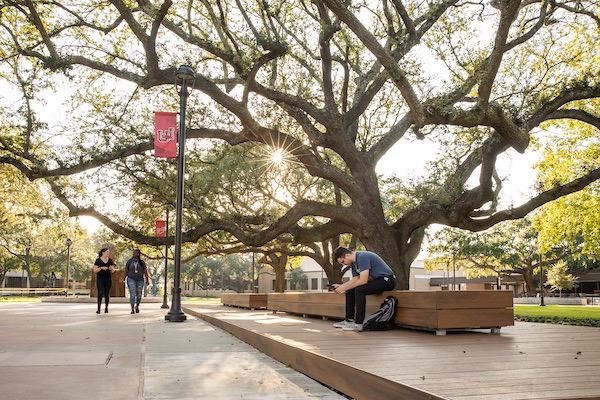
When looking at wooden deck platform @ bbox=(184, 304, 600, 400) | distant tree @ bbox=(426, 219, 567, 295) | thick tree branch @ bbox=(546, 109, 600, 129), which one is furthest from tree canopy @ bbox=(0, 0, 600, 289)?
distant tree @ bbox=(426, 219, 567, 295)

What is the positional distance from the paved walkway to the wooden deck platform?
240 millimetres

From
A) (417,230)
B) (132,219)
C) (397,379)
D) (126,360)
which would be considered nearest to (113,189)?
(132,219)

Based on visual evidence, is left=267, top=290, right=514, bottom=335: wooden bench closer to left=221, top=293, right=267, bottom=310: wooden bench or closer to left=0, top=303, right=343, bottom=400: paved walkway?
left=0, top=303, right=343, bottom=400: paved walkway

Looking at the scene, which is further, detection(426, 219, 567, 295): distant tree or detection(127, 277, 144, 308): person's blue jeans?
detection(426, 219, 567, 295): distant tree

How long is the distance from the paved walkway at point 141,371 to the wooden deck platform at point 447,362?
0.24 metres

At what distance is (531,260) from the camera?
5812cm

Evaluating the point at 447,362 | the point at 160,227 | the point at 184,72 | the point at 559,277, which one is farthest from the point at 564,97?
the point at 559,277

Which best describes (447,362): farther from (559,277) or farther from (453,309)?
(559,277)

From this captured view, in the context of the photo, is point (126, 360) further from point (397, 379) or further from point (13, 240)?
point (13, 240)

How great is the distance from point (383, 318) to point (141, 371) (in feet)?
12.0

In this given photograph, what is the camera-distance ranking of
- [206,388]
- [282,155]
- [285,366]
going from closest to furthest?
[206,388]
[285,366]
[282,155]

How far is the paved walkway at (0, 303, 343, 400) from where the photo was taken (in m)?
4.31

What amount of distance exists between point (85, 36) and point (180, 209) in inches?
318

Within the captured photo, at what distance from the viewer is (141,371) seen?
5340 mm
